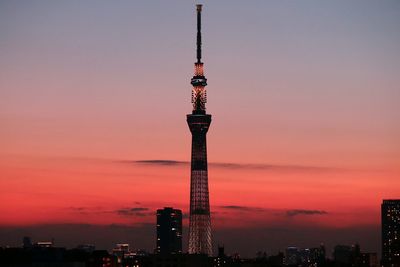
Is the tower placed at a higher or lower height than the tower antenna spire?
lower

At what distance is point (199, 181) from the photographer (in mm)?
191250

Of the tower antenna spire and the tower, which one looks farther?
the tower

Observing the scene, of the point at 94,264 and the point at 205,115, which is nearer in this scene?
the point at 94,264

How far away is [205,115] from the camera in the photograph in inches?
7657

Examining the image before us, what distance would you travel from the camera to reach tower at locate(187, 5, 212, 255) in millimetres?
191000

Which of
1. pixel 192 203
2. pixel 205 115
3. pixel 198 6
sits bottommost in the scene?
pixel 192 203

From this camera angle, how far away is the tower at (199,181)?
627 feet

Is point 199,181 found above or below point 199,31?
below

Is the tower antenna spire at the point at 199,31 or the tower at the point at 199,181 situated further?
the tower at the point at 199,181

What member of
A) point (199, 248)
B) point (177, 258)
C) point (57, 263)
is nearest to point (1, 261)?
point (57, 263)

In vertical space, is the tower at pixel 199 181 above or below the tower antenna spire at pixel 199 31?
below

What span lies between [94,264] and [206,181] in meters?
44.0

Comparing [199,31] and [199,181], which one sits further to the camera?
[199,181]

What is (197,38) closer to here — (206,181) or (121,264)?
(206,181)
